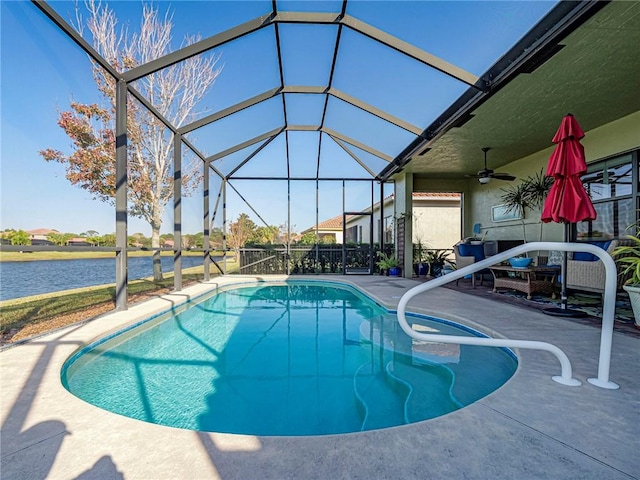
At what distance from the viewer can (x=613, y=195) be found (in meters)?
5.43

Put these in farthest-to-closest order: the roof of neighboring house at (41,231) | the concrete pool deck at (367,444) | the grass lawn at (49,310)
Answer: the roof of neighboring house at (41,231), the grass lawn at (49,310), the concrete pool deck at (367,444)

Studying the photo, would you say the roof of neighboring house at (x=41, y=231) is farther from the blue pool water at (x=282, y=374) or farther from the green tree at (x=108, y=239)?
the blue pool water at (x=282, y=374)

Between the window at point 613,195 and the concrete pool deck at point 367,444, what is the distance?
14.3 feet

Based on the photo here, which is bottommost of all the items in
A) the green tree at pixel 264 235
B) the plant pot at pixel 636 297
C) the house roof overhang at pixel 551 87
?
the plant pot at pixel 636 297

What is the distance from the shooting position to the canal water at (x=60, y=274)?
590cm

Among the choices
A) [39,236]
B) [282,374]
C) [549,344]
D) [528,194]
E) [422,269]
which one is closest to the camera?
[549,344]

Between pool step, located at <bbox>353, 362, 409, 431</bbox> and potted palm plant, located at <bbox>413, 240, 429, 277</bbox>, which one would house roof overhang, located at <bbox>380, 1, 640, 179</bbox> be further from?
pool step, located at <bbox>353, 362, 409, 431</bbox>

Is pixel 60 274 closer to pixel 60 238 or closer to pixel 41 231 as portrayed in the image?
pixel 60 238

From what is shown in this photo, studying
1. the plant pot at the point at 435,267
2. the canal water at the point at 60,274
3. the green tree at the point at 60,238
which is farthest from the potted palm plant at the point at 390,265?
the green tree at the point at 60,238

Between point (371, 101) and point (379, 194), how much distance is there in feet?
13.6

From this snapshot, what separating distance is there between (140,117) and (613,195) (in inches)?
381

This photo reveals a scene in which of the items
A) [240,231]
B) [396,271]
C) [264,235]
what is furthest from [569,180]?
[240,231]

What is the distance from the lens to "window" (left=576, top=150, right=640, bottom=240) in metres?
5.05

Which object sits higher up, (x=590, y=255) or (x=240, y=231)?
(x=240, y=231)
